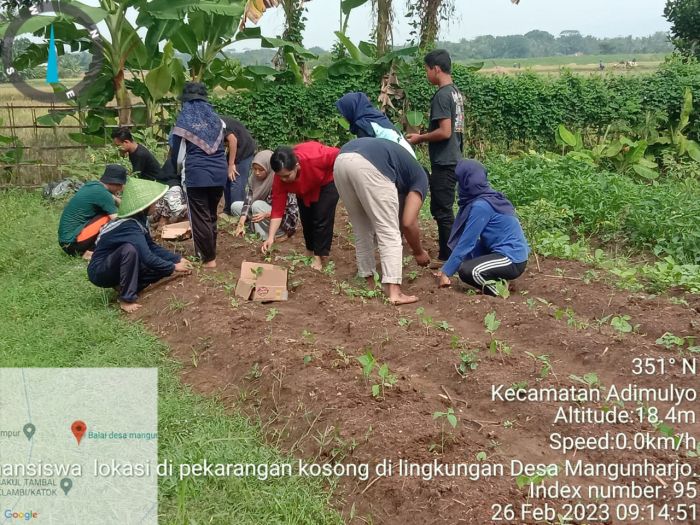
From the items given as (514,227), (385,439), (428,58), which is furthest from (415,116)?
(385,439)

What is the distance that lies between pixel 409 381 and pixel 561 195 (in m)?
4.42

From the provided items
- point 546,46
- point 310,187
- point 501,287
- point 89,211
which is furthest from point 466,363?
point 546,46

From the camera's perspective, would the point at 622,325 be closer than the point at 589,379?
No

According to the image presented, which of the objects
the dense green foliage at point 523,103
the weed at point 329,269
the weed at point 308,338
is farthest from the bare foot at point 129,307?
the dense green foliage at point 523,103

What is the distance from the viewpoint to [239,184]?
7.97 metres

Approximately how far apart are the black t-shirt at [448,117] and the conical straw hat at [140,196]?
2.26 m

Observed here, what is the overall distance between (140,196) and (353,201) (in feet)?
5.18

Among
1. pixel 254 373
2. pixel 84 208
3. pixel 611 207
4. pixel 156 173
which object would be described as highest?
pixel 156 173

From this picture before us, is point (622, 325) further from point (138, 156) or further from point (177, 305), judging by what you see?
point (138, 156)

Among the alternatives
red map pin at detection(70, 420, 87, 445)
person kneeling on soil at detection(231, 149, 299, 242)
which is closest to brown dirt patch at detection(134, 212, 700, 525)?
red map pin at detection(70, 420, 87, 445)

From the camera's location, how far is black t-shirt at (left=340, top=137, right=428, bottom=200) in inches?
211

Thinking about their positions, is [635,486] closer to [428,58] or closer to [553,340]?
[553,340]

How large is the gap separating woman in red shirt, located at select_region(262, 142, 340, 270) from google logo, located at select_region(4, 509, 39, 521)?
323 centimetres

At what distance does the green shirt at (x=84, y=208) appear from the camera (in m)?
6.63
